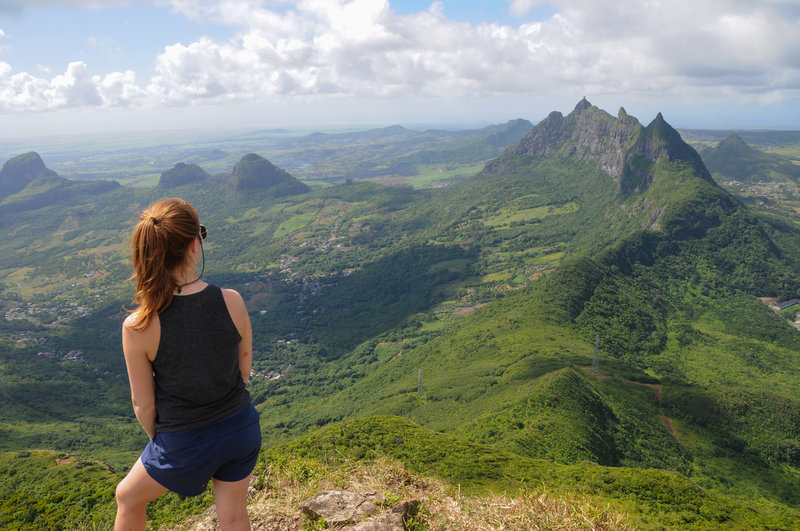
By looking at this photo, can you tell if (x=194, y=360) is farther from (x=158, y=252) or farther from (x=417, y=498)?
(x=417, y=498)

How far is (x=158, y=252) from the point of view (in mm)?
4234

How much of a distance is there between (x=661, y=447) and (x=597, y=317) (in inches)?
1847

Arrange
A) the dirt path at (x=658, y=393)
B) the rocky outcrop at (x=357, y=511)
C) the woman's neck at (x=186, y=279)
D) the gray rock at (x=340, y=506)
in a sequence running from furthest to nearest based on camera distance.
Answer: the dirt path at (x=658, y=393)
the gray rock at (x=340, y=506)
the rocky outcrop at (x=357, y=511)
the woman's neck at (x=186, y=279)

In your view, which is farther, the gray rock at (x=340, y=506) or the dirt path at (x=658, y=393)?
the dirt path at (x=658, y=393)

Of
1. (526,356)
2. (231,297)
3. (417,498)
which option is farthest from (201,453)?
(526,356)

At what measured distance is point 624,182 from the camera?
6924 inches

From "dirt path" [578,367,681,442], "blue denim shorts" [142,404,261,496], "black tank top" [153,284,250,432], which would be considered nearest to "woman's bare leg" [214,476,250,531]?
Result: "blue denim shorts" [142,404,261,496]

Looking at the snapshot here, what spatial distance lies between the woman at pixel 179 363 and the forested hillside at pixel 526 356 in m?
1.26

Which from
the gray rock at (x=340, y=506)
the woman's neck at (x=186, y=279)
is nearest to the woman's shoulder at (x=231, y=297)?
the woman's neck at (x=186, y=279)

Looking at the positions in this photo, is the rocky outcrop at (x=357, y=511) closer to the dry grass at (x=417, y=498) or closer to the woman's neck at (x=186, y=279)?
the dry grass at (x=417, y=498)

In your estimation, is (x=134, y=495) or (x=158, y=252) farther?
(x=134, y=495)

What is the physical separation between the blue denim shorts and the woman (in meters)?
0.01

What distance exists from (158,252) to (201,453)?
2.36m

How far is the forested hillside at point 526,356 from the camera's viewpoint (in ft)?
109
